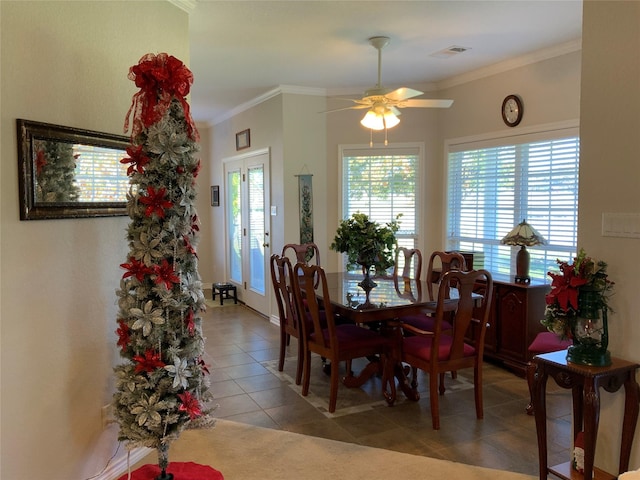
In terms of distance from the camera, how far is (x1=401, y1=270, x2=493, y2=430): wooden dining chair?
3.11m

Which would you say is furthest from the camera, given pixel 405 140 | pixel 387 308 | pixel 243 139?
pixel 243 139

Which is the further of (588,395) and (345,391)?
(345,391)

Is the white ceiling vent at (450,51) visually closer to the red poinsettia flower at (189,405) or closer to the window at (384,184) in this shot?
the window at (384,184)

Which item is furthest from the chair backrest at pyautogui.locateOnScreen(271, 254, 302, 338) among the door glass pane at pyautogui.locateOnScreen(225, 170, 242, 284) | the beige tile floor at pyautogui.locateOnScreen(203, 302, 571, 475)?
the door glass pane at pyautogui.locateOnScreen(225, 170, 242, 284)

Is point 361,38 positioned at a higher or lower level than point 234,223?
higher

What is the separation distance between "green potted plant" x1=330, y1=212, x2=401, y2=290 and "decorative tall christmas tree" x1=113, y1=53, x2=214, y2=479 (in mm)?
1720

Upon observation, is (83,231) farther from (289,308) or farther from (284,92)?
(284,92)

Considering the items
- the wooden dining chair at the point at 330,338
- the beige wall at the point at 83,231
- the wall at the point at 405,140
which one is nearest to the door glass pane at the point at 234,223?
the wall at the point at 405,140

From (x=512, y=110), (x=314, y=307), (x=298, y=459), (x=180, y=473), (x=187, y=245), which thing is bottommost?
(x=298, y=459)

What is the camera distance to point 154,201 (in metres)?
2.23

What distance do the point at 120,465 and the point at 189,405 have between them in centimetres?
81

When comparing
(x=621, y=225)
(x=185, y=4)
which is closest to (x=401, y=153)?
(x=185, y=4)

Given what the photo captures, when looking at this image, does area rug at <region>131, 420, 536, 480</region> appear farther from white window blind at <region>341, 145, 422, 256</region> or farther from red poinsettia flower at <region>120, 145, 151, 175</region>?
white window blind at <region>341, 145, 422, 256</region>

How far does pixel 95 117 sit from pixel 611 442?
10.0 ft
